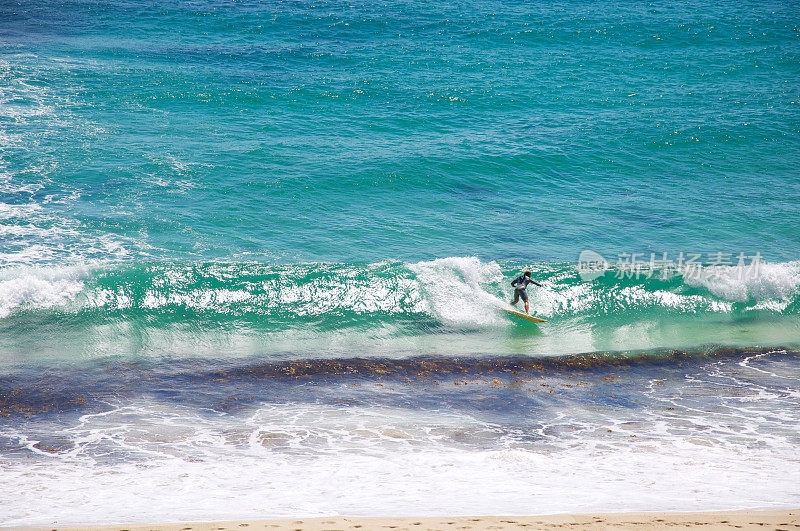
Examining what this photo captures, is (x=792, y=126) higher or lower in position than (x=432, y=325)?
higher

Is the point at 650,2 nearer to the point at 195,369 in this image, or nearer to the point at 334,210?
the point at 334,210

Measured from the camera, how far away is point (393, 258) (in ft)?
62.9

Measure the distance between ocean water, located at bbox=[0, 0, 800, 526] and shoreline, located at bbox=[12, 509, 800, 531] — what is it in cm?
36

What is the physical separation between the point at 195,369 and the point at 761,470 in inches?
433

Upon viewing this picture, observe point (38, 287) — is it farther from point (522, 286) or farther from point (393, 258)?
point (522, 286)

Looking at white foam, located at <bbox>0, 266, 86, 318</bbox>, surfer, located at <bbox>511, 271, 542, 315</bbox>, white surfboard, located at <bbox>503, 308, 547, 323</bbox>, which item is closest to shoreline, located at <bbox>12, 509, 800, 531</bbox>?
white surfboard, located at <bbox>503, 308, 547, 323</bbox>

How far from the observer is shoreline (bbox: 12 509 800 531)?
7.95 m

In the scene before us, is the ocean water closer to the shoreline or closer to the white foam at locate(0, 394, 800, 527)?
the white foam at locate(0, 394, 800, 527)

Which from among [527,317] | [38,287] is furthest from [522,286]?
[38,287]

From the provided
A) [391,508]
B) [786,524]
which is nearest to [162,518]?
[391,508]

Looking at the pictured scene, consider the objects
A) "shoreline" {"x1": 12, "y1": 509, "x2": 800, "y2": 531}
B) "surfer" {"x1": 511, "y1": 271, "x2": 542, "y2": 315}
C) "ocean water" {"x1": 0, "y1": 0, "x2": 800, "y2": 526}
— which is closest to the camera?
"shoreline" {"x1": 12, "y1": 509, "x2": 800, "y2": 531}

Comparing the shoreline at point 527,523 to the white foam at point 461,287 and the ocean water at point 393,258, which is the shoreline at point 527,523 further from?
the white foam at point 461,287

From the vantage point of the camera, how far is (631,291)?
18234mm

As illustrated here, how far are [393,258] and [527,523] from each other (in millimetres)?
11769
